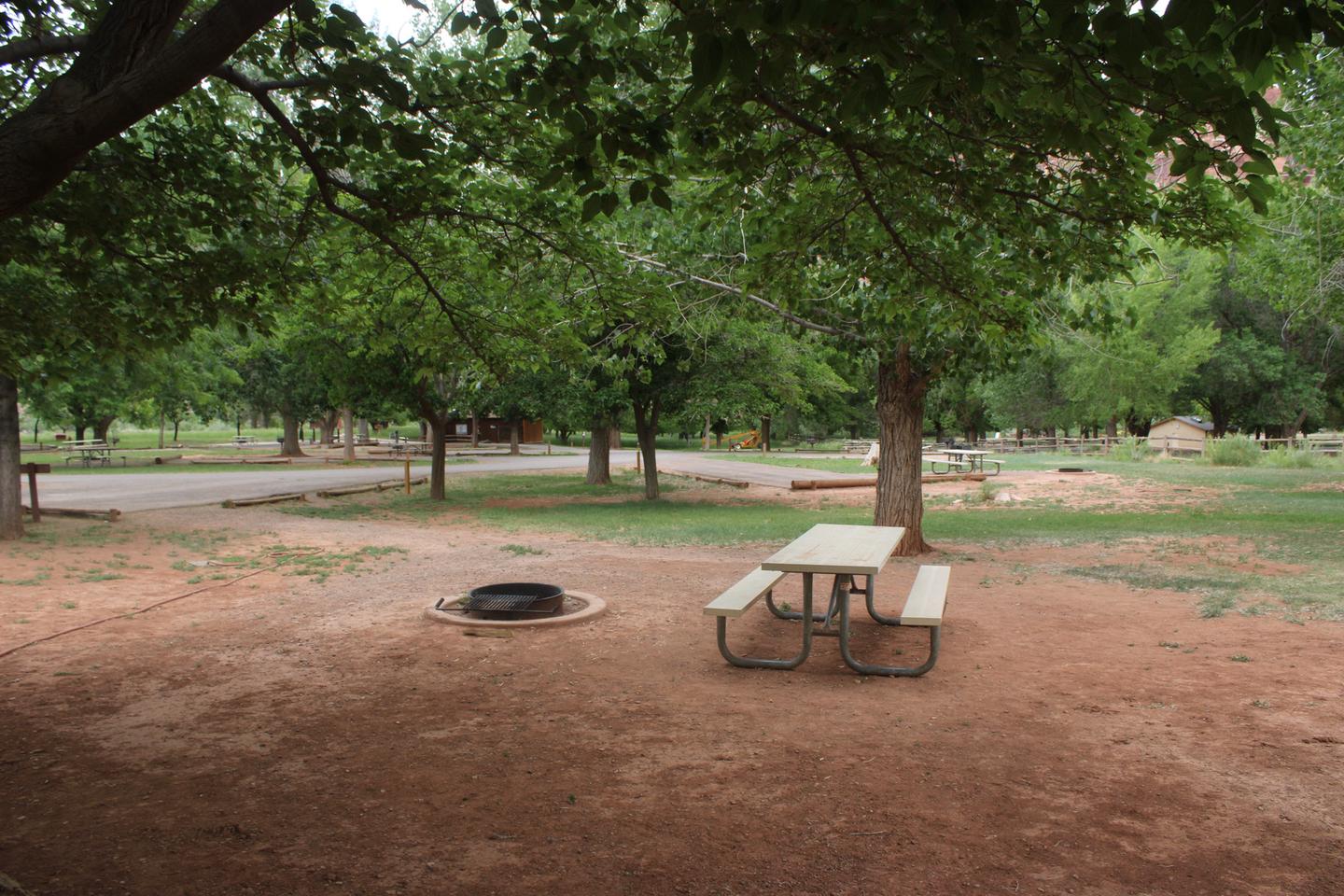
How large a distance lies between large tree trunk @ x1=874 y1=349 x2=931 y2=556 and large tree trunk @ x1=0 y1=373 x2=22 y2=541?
11382 mm

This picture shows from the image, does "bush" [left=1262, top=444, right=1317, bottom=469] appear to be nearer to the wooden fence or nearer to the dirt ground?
the wooden fence

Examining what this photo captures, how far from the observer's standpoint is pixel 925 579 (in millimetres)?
6996

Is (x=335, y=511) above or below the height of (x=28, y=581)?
below

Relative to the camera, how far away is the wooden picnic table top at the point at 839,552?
5617 millimetres

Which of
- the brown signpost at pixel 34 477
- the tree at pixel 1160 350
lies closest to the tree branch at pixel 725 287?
the brown signpost at pixel 34 477

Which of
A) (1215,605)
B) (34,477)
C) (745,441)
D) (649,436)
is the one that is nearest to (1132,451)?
(649,436)

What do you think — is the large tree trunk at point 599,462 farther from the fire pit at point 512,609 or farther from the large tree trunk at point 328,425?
the large tree trunk at point 328,425

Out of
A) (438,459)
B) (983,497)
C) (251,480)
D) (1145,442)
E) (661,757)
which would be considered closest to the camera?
(661,757)

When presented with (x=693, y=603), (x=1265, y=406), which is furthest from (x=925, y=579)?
(x=1265, y=406)

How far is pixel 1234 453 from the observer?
29609 millimetres

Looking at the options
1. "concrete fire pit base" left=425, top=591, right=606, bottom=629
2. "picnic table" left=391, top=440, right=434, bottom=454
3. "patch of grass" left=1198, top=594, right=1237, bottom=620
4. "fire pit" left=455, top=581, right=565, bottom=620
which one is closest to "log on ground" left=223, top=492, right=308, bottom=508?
"concrete fire pit base" left=425, top=591, right=606, bottom=629

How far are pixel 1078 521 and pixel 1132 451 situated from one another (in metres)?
23.9

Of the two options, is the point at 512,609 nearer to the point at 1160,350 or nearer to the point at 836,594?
the point at 836,594

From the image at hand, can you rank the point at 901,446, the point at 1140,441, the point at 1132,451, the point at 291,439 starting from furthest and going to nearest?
the point at 1140,441 < the point at 291,439 < the point at 1132,451 < the point at 901,446
